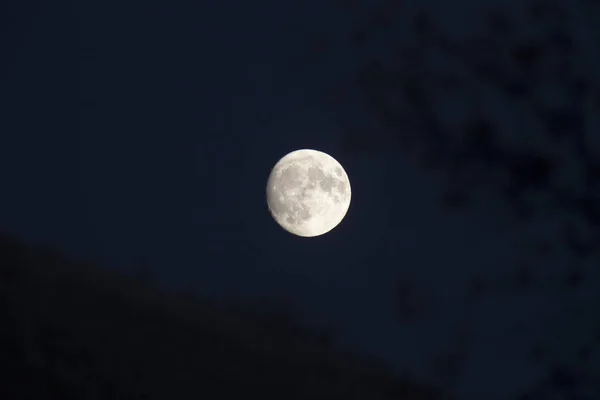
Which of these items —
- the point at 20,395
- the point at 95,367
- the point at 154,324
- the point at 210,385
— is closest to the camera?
the point at 20,395

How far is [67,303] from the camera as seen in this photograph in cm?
1593

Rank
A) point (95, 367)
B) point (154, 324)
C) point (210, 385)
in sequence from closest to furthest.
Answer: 1. point (95, 367)
2. point (210, 385)
3. point (154, 324)

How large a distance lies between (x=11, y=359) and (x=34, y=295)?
2.37m

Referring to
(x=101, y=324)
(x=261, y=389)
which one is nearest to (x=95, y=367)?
(x=101, y=324)

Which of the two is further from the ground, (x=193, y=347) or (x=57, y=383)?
(x=193, y=347)

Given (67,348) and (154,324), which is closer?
(67,348)

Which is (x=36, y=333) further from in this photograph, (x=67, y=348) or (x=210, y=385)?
(x=210, y=385)

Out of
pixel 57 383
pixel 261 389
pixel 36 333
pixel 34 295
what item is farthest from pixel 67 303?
pixel 261 389

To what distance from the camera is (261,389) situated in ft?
52.1

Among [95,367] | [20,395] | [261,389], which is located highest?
[261,389]

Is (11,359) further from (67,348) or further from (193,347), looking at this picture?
(193,347)

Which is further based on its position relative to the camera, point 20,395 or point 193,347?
point 193,347

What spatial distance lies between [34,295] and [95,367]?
100 inches

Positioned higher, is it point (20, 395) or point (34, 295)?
point (34, 295)
